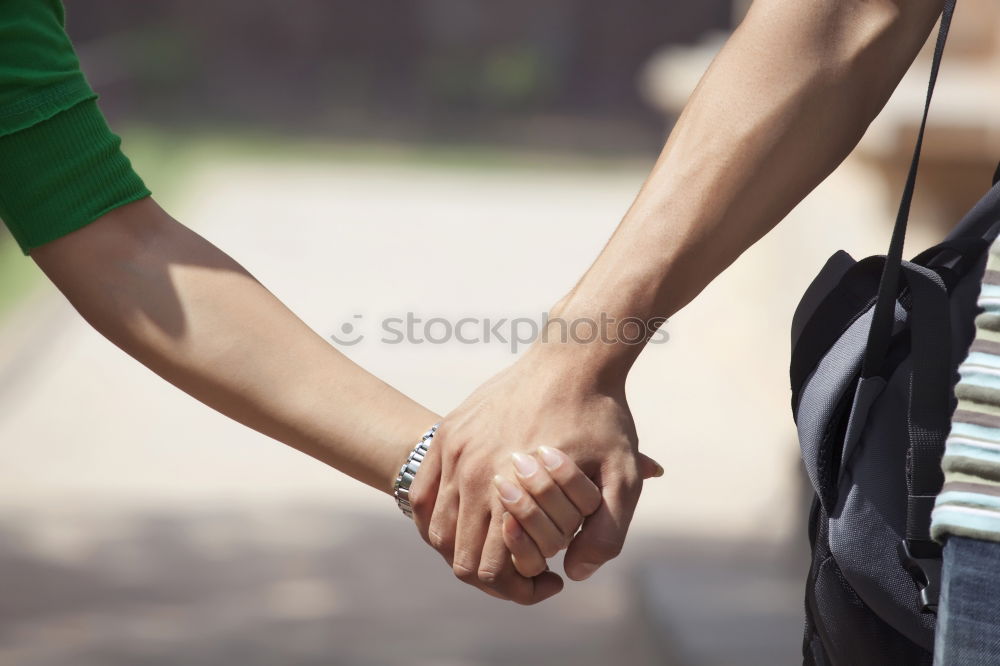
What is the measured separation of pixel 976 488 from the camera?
1117mm

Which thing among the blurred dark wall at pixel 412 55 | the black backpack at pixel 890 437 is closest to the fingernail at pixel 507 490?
the black backpack at pixel 890 437

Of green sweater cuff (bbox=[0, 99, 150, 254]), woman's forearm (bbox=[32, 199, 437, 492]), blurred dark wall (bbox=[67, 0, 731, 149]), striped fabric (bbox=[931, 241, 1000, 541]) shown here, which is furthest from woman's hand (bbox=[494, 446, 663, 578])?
blurred dark wall (bbox=[67, 0, 731, 149])

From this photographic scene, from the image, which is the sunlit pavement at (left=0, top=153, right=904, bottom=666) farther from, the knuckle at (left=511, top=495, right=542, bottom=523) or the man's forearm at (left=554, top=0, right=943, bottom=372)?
the man's forearm at (left=554, top=0, right=943, bottom=372)

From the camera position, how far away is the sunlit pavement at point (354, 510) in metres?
3.63

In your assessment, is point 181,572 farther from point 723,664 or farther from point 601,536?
point 601,536

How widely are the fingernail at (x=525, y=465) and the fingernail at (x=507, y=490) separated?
0.02m

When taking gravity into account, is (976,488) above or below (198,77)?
below

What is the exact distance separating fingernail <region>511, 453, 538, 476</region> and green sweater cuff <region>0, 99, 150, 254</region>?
2.44ft

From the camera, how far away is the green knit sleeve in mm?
1695

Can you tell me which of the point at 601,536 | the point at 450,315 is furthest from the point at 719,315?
the point at 601,536

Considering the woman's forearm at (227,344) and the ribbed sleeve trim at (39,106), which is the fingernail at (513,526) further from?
the ribbed sleeve trim at (39,106)

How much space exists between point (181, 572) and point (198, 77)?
15.3 metres

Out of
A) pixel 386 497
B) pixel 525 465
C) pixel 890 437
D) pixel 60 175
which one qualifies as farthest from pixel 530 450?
pixel 386 497

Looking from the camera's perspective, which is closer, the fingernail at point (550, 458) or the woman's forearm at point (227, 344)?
the fingernail at point (550, 458)
